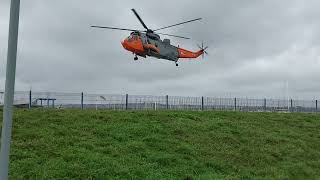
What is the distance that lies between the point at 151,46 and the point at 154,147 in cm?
1863

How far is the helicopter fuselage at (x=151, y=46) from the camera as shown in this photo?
3494cm

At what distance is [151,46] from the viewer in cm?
3541

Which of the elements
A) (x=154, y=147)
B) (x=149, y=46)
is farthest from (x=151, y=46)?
(x=154, y=147)

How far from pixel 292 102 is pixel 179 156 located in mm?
37021

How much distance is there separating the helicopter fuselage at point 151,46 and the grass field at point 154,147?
10.9 meters

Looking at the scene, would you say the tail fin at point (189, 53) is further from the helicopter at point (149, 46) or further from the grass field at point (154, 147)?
the grass field at point (154, 147)

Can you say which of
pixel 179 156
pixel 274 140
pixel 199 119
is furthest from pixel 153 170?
pixel 199 119

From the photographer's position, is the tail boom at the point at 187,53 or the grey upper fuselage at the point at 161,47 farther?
the tail boom at the point at 187,53

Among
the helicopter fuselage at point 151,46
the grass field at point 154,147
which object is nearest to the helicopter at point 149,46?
the helicopter fuselage at point 151,46

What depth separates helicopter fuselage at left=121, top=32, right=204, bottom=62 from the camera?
34.9 meters

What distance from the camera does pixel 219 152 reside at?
1811 centimetres

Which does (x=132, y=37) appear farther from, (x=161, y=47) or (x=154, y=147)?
(x=154, y=147)

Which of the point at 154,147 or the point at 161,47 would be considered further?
the point at 161,47

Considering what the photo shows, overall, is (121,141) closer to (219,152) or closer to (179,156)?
(179,156)
